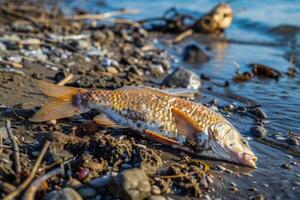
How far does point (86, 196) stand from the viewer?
424 centimetres

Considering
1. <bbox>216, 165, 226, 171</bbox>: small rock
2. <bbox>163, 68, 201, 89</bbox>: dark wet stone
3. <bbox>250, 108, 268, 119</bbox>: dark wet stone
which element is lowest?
<bbox>216, 165, 226, 171</bbox>: small rock

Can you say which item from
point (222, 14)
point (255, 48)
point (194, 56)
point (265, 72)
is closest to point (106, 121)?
point (265, 72)

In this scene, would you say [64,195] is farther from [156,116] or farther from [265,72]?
[265,72]

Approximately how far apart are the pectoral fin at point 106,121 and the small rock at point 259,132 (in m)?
2.08

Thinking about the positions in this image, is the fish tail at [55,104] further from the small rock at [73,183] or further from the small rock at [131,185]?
the small rock at [131,185]

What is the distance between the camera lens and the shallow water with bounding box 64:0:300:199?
17.7 ft

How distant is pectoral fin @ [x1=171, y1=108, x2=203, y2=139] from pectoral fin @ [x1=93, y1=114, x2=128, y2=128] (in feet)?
2.29

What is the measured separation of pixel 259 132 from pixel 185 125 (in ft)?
5.35

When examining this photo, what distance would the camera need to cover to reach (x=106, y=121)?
550 centimetres

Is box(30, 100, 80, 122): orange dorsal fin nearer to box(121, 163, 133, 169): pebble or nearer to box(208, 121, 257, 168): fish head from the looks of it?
box(121, 163, 133, 169): pebble

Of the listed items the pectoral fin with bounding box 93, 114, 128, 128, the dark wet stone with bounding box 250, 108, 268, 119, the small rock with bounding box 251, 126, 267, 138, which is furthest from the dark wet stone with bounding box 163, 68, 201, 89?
the pectoral fin with bounding box 93, 114, 128, 128

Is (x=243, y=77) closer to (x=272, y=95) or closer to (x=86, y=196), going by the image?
(x=272, y=95)

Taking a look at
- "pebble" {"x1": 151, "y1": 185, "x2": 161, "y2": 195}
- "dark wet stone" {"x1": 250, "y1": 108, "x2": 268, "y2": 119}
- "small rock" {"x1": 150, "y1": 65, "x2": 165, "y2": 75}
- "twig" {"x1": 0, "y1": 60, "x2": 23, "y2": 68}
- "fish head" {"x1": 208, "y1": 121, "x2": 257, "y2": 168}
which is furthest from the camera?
"small rock" {"x1": 150, "y1": 65, "x2": 165, "y2": 75}

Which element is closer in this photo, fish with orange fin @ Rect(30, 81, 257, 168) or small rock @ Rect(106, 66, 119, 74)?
fish with orange fin @ Rect(30, 81, 257, 168)
